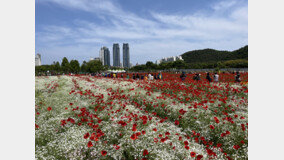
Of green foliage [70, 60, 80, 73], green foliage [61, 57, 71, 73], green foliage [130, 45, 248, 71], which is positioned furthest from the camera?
green foliage [130, 45, 248, 71]

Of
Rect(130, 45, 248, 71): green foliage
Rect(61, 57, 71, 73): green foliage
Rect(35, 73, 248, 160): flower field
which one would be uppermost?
Rect(130, 45, 248, 71): green foliage

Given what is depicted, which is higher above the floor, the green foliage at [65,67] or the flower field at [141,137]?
the green foliage at [65,67]

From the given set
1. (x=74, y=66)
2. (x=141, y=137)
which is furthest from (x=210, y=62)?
(x=141, y=137)

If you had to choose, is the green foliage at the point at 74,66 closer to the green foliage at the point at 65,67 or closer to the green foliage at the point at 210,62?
the green foliage at the point at 65,67

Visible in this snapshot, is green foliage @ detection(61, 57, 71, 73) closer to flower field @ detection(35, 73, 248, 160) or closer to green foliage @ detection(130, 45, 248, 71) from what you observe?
green foliage @ detection(130, 45, 248, 71)

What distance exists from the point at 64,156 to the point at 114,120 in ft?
5.73

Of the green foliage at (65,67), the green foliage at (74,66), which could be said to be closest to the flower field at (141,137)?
the green foliage at (65,67)

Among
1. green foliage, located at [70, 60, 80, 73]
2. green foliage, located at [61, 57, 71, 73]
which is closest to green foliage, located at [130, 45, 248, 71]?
green foliage, located at [70, 60, 80, 73]

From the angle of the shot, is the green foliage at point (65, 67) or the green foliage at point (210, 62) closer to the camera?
the green foliage at point (65, 67)

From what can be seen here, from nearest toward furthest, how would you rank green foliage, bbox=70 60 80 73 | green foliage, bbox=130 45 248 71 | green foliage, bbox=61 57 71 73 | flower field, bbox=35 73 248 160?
1. flower field, bbox=35 73 248 160
2. green foliage, bbox=61 57 71 73
3. green foliage, bbox=70 60 80 73
4. green foliage, bbox=130 45 248 71

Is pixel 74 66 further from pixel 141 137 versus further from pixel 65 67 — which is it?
pixel 141 137

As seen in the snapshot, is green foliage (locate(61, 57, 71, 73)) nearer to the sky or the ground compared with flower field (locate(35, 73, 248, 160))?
nearer to the sky

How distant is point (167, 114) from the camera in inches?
250

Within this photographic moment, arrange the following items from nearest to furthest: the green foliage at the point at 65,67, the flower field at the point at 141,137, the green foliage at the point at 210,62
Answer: the flower field at the point at 141,137
the green foliage at the point at 65,67
the green foliage at the point at 210,62
